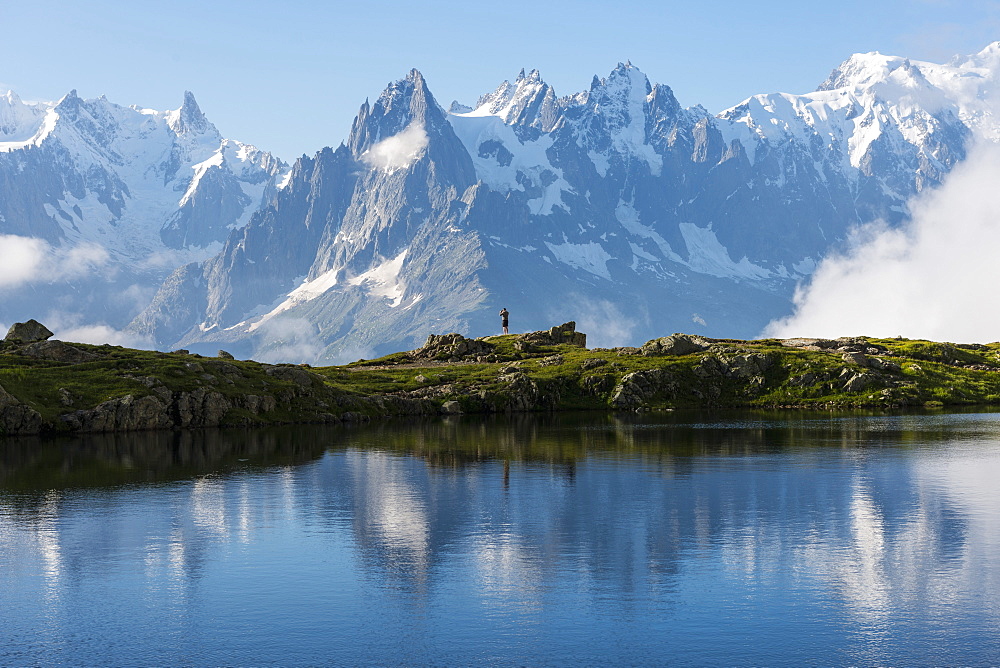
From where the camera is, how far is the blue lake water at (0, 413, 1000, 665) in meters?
51.7

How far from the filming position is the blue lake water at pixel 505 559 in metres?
51.7

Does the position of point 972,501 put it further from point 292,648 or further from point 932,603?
point 292,648

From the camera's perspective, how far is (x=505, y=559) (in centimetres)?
6812

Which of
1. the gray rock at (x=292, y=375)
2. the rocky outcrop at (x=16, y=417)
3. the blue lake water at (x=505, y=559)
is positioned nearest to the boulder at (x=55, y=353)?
the gray rock at (x=292, y=375)

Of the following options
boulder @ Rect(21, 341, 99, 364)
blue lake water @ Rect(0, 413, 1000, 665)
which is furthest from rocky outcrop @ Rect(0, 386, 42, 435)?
blue lake water @ Rect(0, 413, 1000, 665)

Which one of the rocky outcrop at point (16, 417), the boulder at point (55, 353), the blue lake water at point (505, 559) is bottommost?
the blue lake water at point (505, 559)

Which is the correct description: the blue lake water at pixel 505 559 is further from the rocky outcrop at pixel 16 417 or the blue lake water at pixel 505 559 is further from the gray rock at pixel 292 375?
the gray rock at pixel 292 375

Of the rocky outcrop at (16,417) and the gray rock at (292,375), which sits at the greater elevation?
the gray rock at (292,375)

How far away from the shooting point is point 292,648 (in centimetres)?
5119

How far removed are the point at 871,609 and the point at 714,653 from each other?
37.9 feet

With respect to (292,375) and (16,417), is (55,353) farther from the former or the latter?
(292,375)

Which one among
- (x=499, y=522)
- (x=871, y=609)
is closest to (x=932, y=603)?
(x=871, y=609)

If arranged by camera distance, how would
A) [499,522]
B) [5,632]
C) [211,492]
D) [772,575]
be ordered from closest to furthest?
[5,632] → [772,575] → [499,522] → [211,492]

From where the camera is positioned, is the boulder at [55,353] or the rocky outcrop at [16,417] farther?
the boulder at [55,353]
